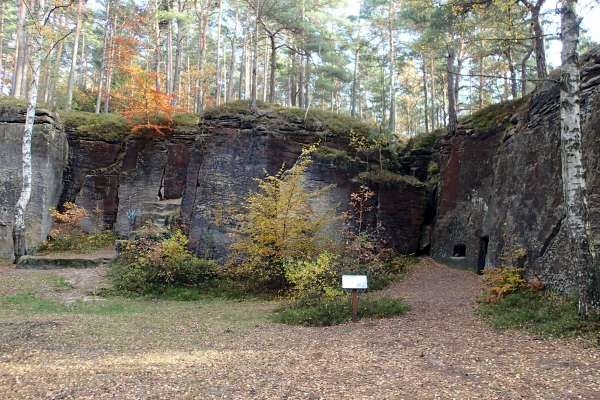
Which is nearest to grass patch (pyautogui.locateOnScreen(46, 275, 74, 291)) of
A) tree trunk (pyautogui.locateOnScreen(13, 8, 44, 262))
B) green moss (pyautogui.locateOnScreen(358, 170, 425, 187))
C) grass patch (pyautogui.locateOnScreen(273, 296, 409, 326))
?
tree trunk (pyautogui.locateOnScreen(13, 8, 44, 262))

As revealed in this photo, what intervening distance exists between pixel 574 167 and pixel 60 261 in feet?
52.9

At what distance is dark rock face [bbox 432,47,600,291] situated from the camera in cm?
934

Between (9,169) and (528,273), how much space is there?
1948 cm

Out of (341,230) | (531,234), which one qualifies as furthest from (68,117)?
(531,234)

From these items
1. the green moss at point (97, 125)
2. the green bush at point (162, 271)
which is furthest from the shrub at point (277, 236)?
the green moss at point (97, 125)

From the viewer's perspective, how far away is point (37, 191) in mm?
17484

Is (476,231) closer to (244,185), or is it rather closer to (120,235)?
(244,185)

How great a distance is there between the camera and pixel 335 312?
31.2 ft

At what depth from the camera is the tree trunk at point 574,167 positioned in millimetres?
7098

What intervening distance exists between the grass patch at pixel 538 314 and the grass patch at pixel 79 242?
15565 mm

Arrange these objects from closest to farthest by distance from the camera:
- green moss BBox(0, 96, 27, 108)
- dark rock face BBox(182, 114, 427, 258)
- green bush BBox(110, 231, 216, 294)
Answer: green bush BBox(110, 231, 216, 294) → dark rock face BBox(182, 114, 427, 258) → green moss BBox(0, 96, 27, 108)

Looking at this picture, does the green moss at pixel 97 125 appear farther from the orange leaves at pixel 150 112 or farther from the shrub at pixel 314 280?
the shrub at pixel 314 280

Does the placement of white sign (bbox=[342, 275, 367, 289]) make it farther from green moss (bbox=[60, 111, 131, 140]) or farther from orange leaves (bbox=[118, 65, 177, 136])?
green moss (bbox=[60, 111, 131, 140])

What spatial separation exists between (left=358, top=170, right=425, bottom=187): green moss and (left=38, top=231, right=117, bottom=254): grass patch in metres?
11.6
